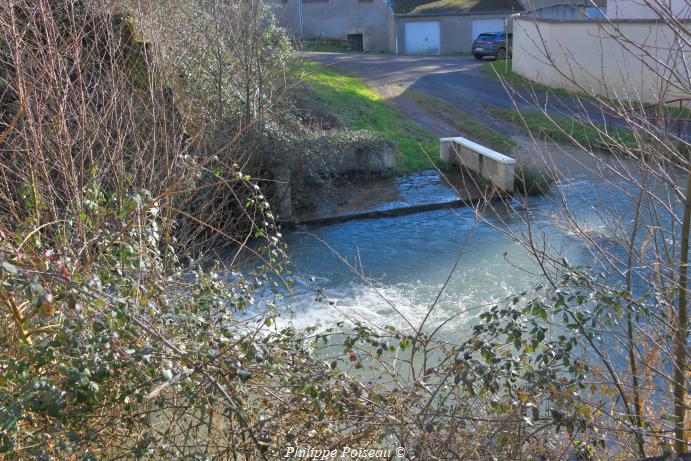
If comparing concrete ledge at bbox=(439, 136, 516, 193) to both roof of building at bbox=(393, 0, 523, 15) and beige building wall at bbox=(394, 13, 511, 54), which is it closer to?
beige building wall at bbox=(394, 13, 511, 54)

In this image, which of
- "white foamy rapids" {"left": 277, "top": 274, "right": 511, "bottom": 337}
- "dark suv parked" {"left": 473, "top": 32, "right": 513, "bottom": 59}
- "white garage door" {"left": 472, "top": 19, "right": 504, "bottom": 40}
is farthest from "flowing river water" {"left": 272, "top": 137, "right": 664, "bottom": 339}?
"white garage door" {"left": 472, "top": 19, "right": 504, "bottom": 40}

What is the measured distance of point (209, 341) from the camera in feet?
12.8

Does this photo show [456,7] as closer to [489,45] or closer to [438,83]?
[489,45]

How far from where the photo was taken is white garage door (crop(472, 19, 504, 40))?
3638 cm

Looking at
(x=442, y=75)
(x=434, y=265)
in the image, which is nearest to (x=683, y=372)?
(x=434, y=265)

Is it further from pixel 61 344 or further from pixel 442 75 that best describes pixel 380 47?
pixel 61 344

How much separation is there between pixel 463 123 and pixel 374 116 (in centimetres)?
245

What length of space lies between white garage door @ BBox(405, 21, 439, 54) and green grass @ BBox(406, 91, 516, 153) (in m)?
13.8

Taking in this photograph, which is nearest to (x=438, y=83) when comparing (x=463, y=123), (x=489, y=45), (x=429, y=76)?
(x=429, y=76)

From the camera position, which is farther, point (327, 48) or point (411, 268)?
point (327, 48)


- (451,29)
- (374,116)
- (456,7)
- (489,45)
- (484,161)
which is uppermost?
(456,7)

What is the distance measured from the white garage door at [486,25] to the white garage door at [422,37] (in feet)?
6.15

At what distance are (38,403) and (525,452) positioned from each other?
232cm

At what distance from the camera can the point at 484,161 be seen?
1614 cm
